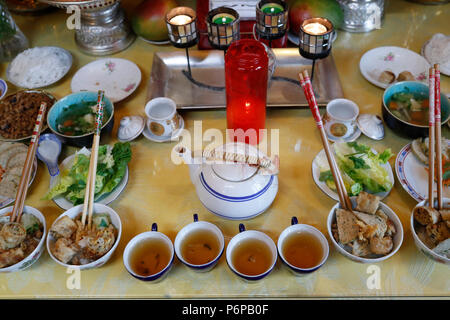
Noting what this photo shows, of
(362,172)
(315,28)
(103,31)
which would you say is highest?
(315,28)

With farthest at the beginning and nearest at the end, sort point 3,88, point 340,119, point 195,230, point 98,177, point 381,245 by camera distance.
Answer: point 3,88 < point 340,119 < point 98,177 < point 195,230 < point 381,245

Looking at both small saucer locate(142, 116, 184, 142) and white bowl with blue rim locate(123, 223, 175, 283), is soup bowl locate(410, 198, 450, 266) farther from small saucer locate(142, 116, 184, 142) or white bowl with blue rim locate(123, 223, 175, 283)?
small saucer locate(142, 116, 184, 142)

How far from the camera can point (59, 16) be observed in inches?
87.2

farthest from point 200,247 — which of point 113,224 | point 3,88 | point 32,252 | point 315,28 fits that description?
point 3,88

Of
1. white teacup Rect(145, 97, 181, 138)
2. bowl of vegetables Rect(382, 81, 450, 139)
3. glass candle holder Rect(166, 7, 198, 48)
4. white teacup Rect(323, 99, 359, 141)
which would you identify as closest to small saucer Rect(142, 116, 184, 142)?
white teacup Rect(145, 97, 181, 138)

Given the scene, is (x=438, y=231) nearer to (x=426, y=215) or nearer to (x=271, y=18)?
(x=426, y=215)

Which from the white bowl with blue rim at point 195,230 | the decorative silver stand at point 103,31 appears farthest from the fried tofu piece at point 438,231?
the decorative silver stand at point 103,31

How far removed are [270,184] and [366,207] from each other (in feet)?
0.98

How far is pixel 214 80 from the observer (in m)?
1.76

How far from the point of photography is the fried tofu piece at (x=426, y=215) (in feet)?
3.66

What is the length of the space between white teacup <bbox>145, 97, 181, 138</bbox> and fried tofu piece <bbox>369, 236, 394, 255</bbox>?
84 centimetres

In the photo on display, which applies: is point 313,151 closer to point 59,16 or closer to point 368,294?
point 368,294

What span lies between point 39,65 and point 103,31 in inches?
13.8

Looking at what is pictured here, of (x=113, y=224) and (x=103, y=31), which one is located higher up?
(x=103, y=31)
